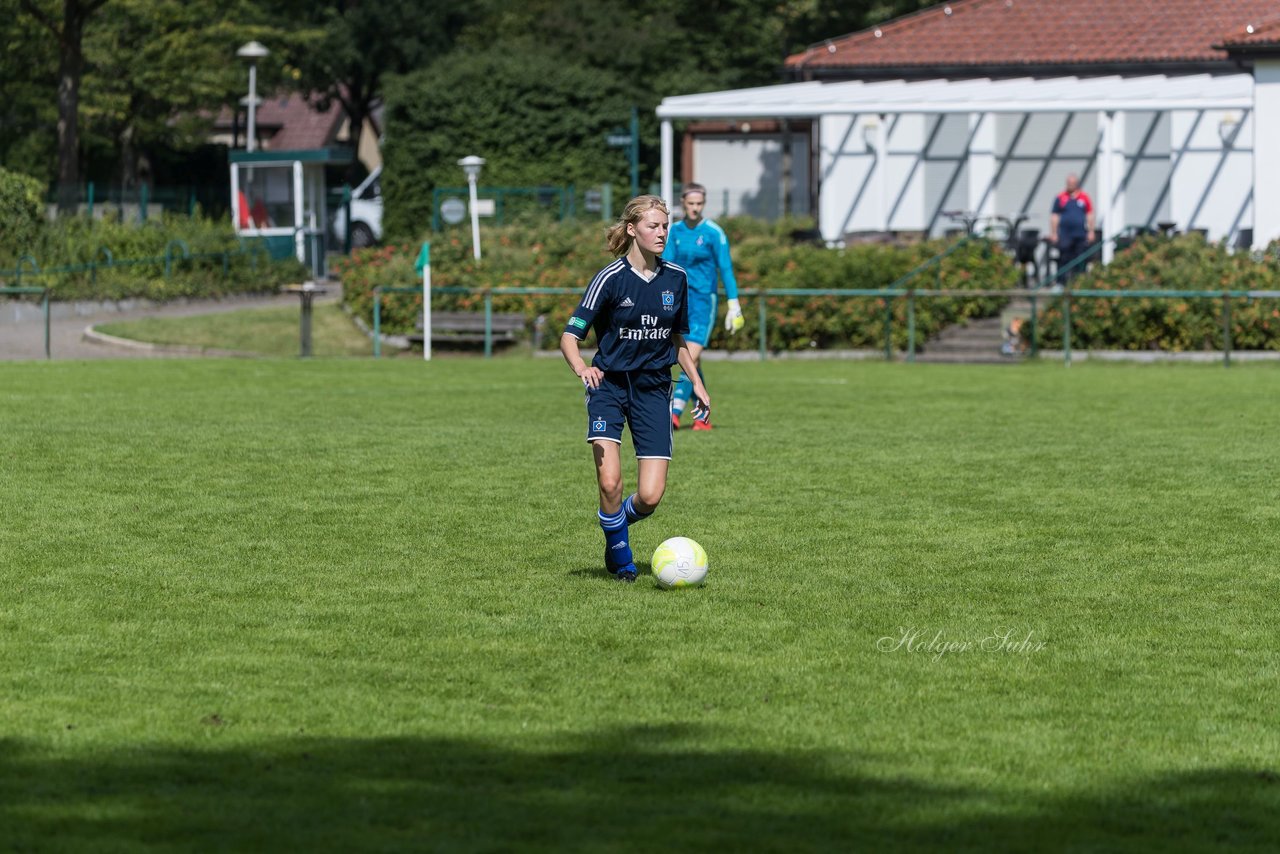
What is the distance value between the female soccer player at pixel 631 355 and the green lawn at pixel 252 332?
2083 centimetres

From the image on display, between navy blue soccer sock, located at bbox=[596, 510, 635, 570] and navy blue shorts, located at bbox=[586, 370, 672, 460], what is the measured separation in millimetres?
312

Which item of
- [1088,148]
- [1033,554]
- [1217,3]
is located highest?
[1217,3]

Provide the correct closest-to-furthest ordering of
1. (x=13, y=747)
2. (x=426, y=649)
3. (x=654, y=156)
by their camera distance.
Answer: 1. (x=13, y=747)
2. (x=426, y=649)
3. (x=654, y=156)

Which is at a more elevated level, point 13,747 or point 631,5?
point 631,5

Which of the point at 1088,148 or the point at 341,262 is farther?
the point at 1088,148

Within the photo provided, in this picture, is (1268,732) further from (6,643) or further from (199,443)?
(199,443)

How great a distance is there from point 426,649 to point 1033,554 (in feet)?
12.8

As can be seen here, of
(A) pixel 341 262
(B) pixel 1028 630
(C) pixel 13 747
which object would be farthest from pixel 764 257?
(C) pixel 13 747

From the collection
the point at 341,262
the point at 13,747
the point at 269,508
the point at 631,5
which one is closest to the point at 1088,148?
the point at 341,262

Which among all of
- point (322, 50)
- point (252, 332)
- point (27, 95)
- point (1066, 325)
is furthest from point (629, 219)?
point (322, 50)

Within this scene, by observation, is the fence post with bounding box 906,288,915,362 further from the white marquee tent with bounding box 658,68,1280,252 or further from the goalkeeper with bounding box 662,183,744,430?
the goalkeeper with bounding box 662,183,744,430

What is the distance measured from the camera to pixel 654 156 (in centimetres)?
5506

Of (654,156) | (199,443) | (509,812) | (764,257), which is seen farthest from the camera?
(654,156)

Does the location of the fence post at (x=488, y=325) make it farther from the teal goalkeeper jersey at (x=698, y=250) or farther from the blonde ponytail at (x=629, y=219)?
the blonde ponytail at (x=629, y=219)
